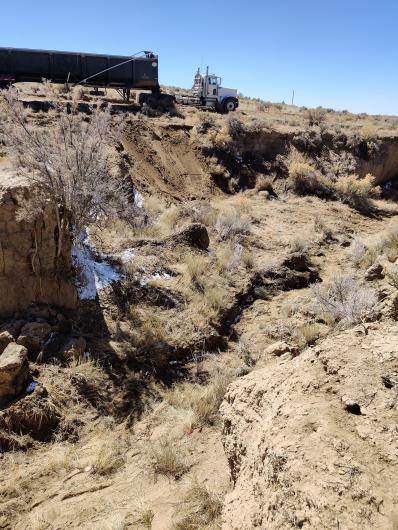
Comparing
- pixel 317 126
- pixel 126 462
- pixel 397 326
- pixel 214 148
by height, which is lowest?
pixel 126 462

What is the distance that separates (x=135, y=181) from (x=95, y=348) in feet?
26.4

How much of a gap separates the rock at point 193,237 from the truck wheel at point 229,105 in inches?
588

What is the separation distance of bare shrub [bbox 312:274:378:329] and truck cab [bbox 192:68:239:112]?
1641 cm

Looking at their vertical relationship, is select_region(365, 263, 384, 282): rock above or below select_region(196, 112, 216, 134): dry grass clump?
below

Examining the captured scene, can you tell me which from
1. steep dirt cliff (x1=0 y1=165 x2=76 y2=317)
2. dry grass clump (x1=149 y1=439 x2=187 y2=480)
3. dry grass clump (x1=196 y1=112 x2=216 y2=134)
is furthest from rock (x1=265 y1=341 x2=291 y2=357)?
dry grass clump (x1=196 y1=112 x2=216 y2=134)

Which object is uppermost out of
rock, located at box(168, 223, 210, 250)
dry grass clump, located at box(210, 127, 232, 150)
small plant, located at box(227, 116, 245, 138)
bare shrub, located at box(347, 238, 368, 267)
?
small plant, located at box(227, 116, 245, 138)

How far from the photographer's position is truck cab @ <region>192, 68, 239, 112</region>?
22.5m

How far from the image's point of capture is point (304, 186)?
17.1m

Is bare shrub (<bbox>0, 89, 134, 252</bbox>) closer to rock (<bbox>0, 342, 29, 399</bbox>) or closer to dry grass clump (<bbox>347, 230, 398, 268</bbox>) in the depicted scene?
rock (<bbox>0, 342, 29, 399</bbox>)

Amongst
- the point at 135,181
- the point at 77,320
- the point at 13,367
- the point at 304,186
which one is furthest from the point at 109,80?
the point at 13,367

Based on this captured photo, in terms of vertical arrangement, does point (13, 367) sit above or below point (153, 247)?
below

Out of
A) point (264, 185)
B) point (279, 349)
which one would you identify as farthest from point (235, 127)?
point (279, 349)

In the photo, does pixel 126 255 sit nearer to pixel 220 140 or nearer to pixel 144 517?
pixel 144 517

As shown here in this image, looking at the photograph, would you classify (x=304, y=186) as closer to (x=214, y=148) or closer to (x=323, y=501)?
(x=214, y=148)
